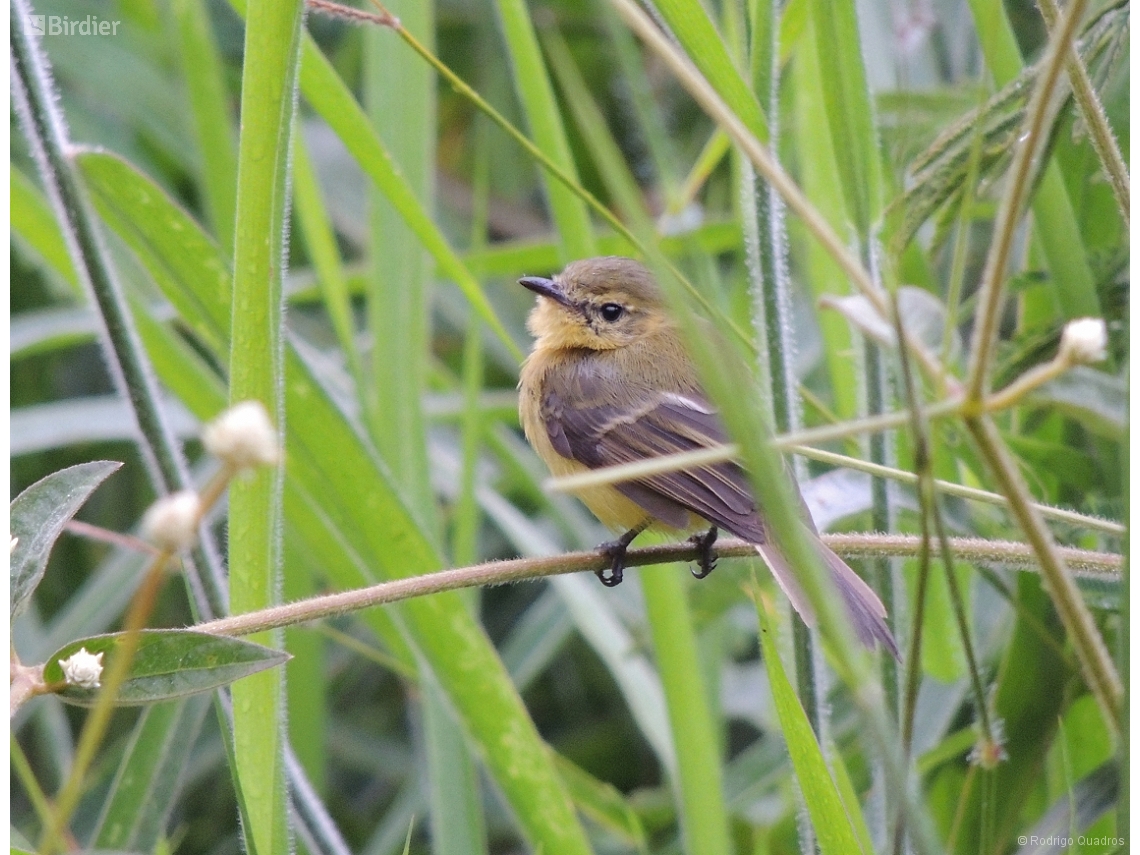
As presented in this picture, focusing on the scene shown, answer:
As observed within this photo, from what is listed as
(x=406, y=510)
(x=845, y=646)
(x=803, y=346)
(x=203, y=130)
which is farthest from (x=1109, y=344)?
(x=203, y=130)

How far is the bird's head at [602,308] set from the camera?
2604mm

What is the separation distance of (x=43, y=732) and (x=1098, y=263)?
2.37 m

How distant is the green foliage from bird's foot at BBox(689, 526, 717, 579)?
11cm

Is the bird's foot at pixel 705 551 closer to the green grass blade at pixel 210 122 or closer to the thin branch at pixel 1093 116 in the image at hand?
the thin branch at pixel 1093 116

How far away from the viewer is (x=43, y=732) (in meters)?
2.79

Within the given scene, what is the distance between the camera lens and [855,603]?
1.60 metres

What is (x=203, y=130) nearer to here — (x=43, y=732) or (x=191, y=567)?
(x=191, y=567)

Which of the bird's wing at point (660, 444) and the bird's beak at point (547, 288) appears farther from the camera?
the bird's beak at point (547, 288)

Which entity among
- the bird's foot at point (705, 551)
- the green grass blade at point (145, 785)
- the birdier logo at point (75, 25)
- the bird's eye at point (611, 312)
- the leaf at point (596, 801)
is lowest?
the leaf at point (596, 801)

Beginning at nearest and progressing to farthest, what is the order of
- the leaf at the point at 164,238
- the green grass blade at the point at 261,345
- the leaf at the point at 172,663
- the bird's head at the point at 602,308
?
the leaf at the point at 172,663
the green grass blade at the point at 261,345
the leaf at the point at 164,238
the bird's head at the point at 602,308

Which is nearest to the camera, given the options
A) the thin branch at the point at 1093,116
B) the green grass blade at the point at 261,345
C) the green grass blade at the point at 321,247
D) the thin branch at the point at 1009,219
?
the thin branch at the point at 1009,219

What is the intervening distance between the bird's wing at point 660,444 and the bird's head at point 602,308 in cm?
24

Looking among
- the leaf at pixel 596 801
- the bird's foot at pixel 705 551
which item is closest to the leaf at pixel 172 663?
the bird's foot at pixel 705 551

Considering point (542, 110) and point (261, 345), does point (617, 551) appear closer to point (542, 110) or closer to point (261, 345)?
point (261, 345)
